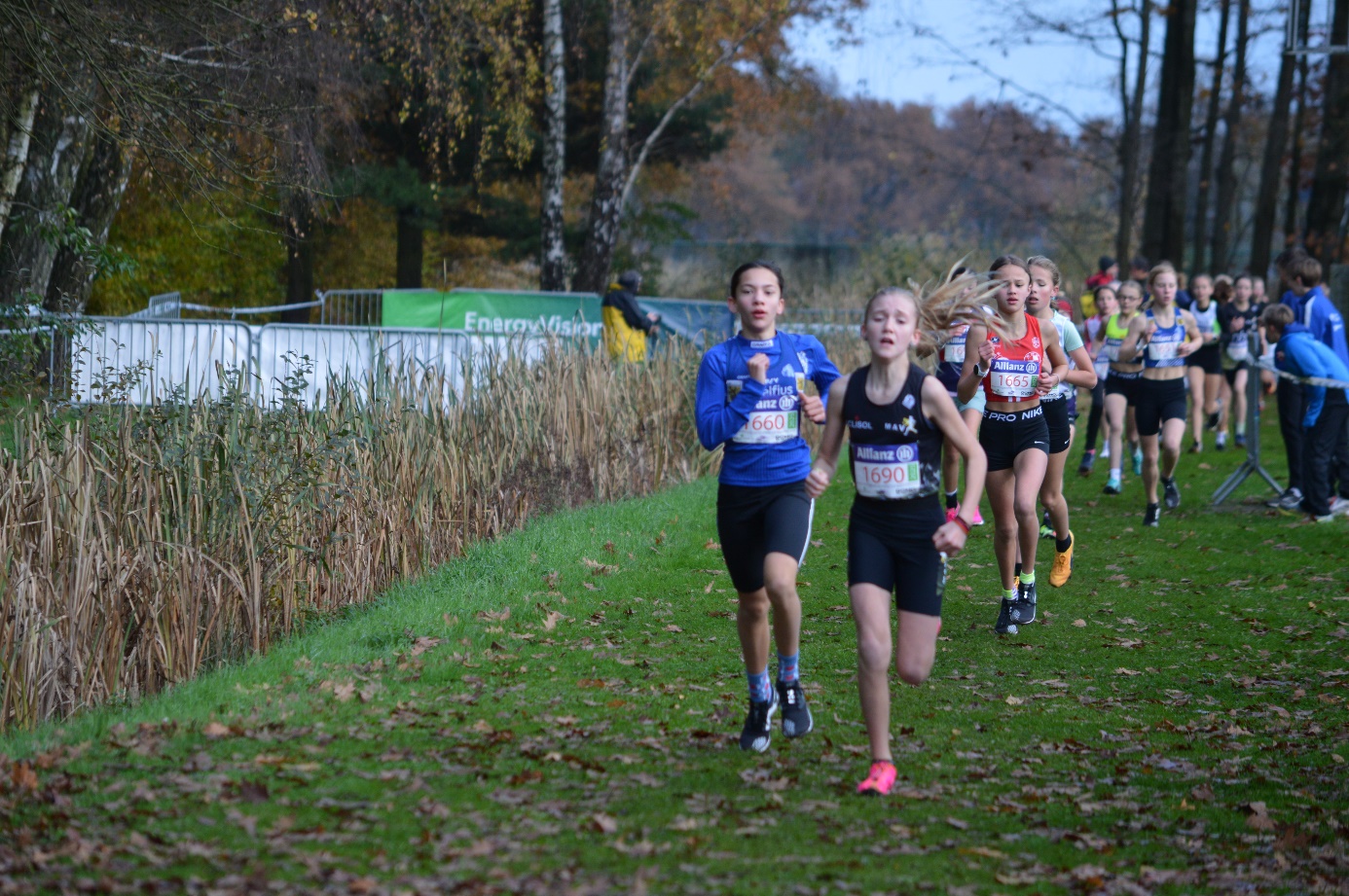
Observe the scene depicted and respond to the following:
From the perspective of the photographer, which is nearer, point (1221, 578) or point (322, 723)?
point (322, 723)

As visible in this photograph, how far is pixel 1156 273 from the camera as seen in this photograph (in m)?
12.6

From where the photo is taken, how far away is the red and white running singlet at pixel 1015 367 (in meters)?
8.40

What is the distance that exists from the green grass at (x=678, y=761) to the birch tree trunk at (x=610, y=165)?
14318 millimetres

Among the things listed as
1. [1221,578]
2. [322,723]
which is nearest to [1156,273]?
[1221,578]

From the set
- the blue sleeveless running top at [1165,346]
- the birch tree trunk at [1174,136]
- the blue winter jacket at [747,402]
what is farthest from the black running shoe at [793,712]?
the birch tree trunk at [1174,136]

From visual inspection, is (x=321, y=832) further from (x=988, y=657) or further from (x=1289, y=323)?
(x=1289, y=323)

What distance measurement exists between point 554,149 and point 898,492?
1864 centimetres

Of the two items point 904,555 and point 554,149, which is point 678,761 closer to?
point 904,555

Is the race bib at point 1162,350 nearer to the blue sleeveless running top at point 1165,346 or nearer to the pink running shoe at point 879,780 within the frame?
the blue sleeveless running top at point 1165,346

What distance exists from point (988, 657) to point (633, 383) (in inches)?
269

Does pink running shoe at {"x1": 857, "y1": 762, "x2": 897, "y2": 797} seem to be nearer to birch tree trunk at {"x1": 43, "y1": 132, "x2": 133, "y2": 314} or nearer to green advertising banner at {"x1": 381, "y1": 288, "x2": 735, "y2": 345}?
birch tree trunk at {"x1": 43, "y1": 132, "x2": 133, "y2": 314}

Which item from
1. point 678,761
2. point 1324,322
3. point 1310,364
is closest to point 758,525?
point 678,761

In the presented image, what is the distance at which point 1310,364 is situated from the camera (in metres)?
12.5

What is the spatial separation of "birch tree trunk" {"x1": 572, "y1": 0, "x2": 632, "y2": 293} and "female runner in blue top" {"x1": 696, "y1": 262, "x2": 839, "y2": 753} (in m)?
17.3
